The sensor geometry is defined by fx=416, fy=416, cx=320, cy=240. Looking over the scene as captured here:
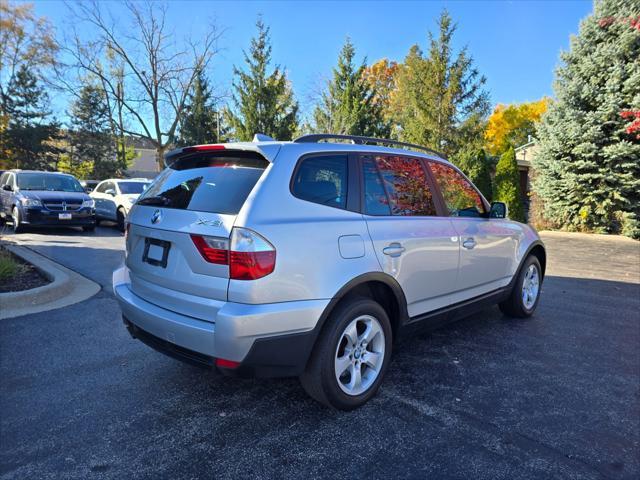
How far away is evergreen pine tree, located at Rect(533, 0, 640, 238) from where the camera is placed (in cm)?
1320

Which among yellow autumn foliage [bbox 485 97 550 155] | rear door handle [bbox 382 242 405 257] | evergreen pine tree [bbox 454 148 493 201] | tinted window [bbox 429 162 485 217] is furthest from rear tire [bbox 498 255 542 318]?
yellow autumn foliage [bbox 485 97 550 155]

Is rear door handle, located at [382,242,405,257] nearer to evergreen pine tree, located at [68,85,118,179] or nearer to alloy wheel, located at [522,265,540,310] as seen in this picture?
alloy wheel, located at [522,265,540,310]

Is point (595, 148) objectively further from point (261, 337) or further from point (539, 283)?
point (261, 337)

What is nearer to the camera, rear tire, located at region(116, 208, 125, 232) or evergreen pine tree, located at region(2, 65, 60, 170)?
rear tire, located at region(116, 208, 125, 232)

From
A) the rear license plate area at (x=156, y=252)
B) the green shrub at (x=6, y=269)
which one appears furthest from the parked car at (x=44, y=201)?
the rear license plate area at (x=156, y=252)

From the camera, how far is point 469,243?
12.8 feet

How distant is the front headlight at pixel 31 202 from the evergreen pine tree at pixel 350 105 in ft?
61.7

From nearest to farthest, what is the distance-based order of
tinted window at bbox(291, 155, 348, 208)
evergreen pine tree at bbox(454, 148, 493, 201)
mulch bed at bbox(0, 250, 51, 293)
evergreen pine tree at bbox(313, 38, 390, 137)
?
tinted window at bbox(291, 155, 348, 208) < mulch bed at bbox(0, 250, 51, 293) < evergreen pine tree at bbox(454, 148, 493, 201) < evergreen pine tree at bbox(313, 38, 390, 137)

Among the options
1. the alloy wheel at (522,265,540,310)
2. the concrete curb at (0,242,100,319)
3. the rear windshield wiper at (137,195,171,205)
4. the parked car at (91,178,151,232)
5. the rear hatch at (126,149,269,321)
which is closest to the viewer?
the rear hatch at (126,149,269,321)

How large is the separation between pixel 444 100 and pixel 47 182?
2050 cm

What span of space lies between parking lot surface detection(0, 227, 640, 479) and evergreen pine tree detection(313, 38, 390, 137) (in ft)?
78.8

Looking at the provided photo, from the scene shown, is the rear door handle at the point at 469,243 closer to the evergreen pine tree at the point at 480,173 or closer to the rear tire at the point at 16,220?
the rear tire at the point at 16,220

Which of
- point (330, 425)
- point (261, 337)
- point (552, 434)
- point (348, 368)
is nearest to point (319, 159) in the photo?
point (261, 337)

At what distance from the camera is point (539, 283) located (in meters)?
5.30
